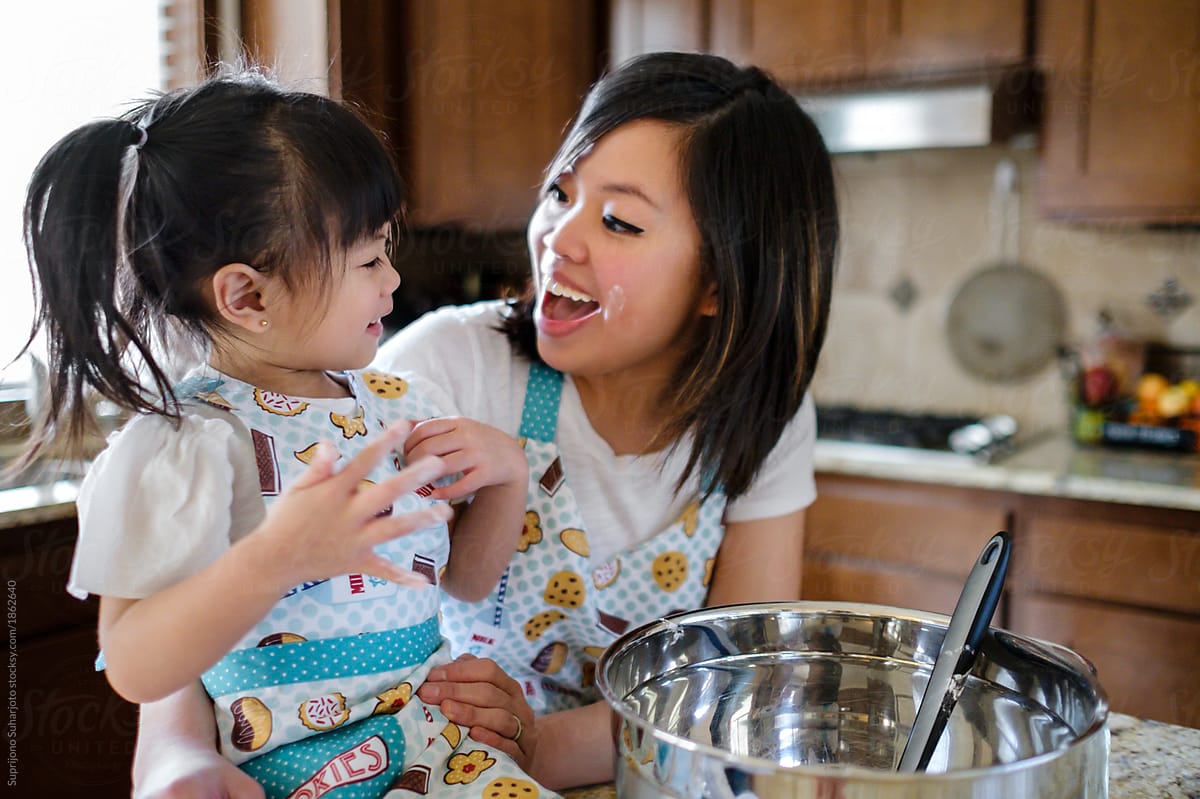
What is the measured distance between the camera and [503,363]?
3.62ft

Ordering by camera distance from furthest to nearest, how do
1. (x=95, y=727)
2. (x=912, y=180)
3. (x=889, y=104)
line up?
(x=912, y=180) → (x=889, y=104) → (x=95, y=727)

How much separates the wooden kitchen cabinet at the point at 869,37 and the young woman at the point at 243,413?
6.75ft

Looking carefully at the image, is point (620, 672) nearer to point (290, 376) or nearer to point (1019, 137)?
point (290, 376)

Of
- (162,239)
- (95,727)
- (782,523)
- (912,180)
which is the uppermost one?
(912,180)

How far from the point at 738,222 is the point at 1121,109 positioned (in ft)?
5.54

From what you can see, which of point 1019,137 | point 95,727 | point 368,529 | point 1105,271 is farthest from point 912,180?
point 368,529

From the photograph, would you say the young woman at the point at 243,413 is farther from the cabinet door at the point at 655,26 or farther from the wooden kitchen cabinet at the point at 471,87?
the cabinet door at the point at 655,26

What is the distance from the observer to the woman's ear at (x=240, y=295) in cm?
65

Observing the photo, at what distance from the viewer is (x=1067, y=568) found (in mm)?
2127

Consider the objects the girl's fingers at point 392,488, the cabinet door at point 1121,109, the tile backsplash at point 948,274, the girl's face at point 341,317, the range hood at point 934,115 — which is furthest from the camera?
the tile backsplash at point 948,274

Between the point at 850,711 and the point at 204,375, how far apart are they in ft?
1.61

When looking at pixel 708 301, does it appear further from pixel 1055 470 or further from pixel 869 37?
pixel 869 37

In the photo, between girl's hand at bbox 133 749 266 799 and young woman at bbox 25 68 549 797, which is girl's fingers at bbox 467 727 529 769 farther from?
girl's hand at bbox 133 749 266 799

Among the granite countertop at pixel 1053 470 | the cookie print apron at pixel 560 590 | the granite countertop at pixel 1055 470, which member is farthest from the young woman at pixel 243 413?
the granite countertop at pixel 1055 470
